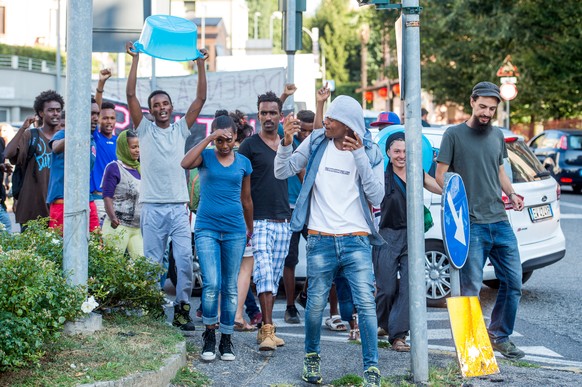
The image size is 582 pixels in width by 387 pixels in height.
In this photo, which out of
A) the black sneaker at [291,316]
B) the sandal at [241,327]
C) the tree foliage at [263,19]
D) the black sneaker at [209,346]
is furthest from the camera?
the tree foliage at [263,19]

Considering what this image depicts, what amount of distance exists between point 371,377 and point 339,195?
3.72 ft

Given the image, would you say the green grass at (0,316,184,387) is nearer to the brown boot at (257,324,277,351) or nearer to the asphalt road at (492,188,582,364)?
the brown boot at (257,324,277,351)

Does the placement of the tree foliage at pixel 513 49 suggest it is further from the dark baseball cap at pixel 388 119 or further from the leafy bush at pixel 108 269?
the leafy bush at pixel 108 269

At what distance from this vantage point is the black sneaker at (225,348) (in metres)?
6.96

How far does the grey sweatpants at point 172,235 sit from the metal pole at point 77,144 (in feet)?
4.38

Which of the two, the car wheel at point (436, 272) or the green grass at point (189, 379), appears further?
the car wheel at point (436, 272)

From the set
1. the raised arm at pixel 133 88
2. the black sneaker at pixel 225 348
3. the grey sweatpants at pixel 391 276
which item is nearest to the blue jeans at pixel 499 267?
the grey sweatpants at pixel 391 276

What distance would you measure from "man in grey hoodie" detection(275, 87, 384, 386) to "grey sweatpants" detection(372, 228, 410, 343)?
1.43 metres

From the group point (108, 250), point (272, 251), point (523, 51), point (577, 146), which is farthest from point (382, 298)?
point (523, 51)

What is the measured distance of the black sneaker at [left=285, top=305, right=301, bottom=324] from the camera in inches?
356

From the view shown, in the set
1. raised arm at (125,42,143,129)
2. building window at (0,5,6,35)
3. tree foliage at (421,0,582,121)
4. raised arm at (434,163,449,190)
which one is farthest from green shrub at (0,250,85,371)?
building window at (0,5,6,35)

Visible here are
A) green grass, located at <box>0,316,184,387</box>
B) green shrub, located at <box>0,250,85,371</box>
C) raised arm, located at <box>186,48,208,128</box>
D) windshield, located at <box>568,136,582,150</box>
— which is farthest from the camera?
windshield, located at <box>568,136,582,150</box>

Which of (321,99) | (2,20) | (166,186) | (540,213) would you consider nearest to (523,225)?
(540,213)

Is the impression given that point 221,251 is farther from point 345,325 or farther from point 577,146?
point 577,146
